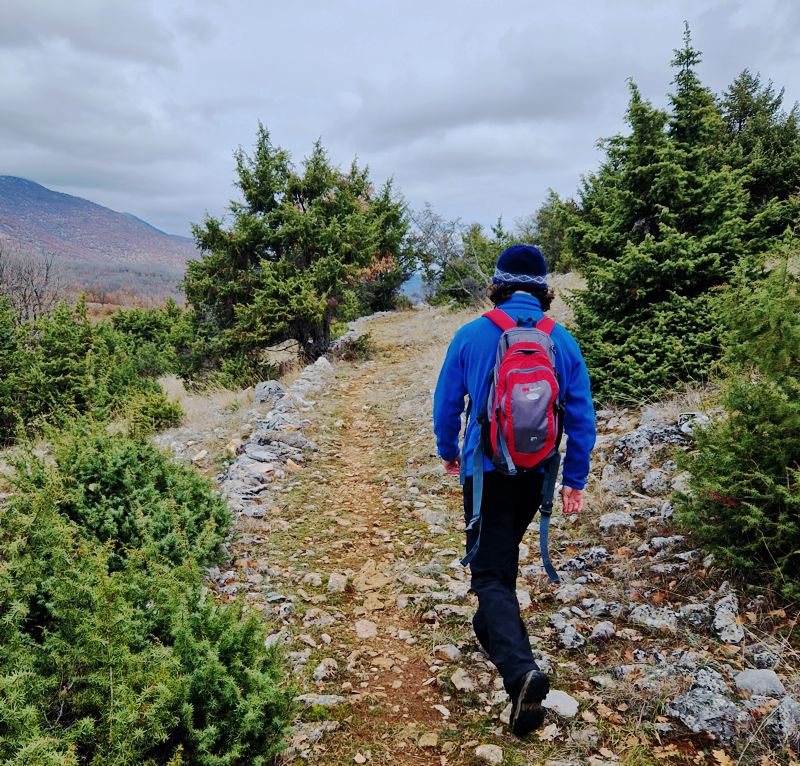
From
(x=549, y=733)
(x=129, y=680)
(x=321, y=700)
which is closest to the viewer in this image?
(x=129, y=680)

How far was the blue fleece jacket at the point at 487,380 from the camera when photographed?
2.90 metres

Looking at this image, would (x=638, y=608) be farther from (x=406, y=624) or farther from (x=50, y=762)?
(x=50, y=762)

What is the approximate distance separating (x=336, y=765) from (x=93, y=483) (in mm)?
3447

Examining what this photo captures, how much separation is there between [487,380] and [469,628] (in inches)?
82.3

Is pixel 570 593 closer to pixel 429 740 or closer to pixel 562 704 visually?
pixel 562 704

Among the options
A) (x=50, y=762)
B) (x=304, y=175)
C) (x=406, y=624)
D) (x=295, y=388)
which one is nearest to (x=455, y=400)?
(x=406, y=624)

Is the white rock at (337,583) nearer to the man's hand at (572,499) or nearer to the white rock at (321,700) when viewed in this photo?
the white rock at (321,700)

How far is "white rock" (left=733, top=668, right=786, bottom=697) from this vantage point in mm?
2627

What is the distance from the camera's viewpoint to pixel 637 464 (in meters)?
5.34

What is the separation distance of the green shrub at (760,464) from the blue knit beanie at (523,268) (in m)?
1.89

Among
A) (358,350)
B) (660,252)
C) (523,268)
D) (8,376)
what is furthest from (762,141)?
(8,376)

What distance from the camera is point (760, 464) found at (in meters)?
3.45

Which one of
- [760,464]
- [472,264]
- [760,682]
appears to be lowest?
[760,682]

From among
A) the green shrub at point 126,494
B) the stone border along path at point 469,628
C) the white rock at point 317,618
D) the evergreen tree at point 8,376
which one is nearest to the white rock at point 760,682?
the stone border along path at point 469,628
